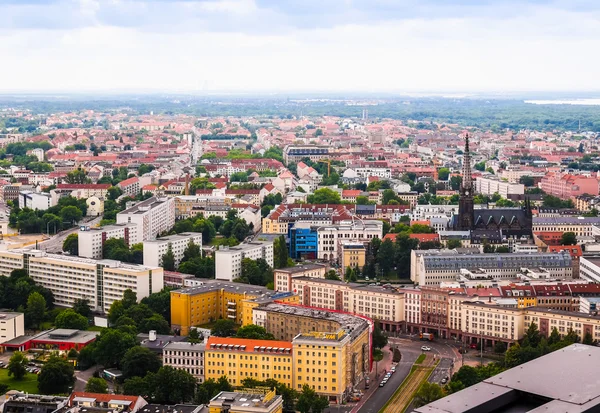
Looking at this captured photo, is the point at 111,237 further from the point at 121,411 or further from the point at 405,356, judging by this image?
the point at 121,411

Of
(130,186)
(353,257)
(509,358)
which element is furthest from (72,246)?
(509,358)

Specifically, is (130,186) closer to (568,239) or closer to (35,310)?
(568,239)

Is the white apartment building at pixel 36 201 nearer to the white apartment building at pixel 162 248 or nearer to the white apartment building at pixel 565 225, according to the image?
the white apartment building at pixel 162 248

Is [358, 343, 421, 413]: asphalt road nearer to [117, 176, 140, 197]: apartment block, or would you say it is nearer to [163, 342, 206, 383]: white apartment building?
[163, 342, 206, 383]: white apartment building

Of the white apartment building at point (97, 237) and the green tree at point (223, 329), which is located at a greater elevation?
the white apartment building at point (97, 237)

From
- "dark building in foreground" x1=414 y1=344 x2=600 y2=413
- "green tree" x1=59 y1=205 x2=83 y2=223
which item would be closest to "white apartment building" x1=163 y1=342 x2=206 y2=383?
"dark building in foreground" x1=414 y1=344 x2=600 y2=413

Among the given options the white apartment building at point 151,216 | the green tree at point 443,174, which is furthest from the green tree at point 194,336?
the green tree at point 443,174
